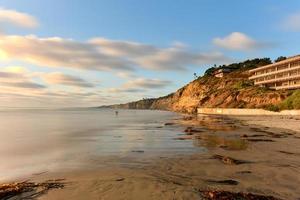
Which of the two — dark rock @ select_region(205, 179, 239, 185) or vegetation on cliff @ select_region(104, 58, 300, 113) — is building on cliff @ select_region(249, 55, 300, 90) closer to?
vegetation on cliff @ select_region(104, 58, 300, 113)

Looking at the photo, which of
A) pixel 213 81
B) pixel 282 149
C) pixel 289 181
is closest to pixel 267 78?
pixel 213 81

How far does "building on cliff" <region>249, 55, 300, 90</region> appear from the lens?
9538cm

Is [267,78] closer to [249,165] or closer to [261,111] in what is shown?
[261,111]

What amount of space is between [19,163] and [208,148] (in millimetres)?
12511

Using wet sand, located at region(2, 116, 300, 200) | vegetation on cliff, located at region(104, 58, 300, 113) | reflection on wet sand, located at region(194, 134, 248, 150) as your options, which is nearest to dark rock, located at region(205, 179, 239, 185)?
wet sand, located at region(2, 116, 300, 200)

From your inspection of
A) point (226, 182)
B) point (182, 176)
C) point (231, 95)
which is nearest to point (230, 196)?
point (226, 182)

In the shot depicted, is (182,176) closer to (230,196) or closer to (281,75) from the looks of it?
(230,196)

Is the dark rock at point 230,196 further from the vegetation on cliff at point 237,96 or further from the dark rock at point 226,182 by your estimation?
the vegetation on cliff at point 237,96

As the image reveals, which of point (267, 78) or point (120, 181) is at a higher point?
point (267, 78)

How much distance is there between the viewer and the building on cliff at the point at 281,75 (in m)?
95.4

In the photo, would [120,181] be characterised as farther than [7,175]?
No

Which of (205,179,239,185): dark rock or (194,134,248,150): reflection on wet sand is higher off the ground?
(194,134,248,150): reflection on wet sand

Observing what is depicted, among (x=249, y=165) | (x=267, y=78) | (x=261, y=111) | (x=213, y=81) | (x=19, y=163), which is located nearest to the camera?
(x=249, y=165)

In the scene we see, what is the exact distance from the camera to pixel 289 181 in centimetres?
1246
